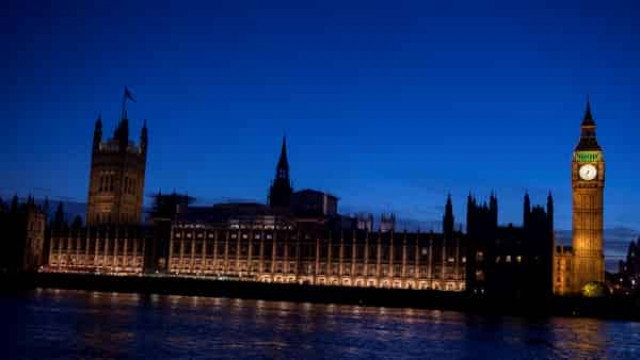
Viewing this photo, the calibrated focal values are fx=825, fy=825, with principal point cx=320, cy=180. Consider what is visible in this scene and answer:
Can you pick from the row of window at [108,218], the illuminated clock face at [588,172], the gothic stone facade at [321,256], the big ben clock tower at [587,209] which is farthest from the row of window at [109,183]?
the illuminated clock face at [588,172]

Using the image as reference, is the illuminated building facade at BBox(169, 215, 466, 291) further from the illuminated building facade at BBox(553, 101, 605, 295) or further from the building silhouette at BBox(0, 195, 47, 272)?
the building silhouette at BBox(0, 195, 47, 272)

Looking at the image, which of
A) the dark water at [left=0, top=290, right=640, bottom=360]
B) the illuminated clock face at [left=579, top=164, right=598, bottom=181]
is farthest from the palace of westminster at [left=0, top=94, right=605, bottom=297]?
the dark water at [left=0, top=290, right=640, bottom=360]

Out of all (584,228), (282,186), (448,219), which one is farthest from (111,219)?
(584,228)

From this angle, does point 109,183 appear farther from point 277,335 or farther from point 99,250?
point 277,335

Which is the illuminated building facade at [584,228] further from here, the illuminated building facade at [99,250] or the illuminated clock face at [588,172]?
the illuminated building facade at [99,250]

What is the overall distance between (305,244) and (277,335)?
222ft

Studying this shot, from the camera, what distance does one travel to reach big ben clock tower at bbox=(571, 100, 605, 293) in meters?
115

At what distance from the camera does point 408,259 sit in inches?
4705

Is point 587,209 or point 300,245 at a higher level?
point 587,209

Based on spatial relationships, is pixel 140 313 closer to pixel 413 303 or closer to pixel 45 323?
pixel 45 323

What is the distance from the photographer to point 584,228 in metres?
116

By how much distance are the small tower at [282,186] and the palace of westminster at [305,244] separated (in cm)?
921

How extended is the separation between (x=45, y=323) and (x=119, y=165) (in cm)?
9606

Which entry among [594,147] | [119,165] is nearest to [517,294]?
[594,147]
